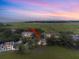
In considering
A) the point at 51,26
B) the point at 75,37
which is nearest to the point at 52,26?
the point at 51,26

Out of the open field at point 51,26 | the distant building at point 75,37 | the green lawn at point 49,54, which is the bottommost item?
the green lawn at point 49,54

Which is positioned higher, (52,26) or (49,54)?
(52,26)

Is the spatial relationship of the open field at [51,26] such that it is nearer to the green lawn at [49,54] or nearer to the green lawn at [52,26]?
the green lawn at [52,26]

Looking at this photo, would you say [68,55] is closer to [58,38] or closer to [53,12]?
[58,38]

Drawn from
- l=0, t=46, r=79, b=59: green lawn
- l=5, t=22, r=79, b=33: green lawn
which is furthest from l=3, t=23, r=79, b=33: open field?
l=0, t=46, r=79, b=59: green lawn

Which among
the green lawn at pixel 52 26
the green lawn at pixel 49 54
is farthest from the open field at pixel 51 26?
the green lawn at pixel 49 54

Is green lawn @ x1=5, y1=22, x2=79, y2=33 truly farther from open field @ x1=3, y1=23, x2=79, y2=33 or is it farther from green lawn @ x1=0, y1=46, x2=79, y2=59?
green lawn @ x1=0, y1=46, x2=79, y2=59

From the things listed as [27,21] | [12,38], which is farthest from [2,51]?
[27,21]

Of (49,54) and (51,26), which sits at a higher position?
(51,26)

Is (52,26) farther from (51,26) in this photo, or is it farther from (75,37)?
(75,37)
